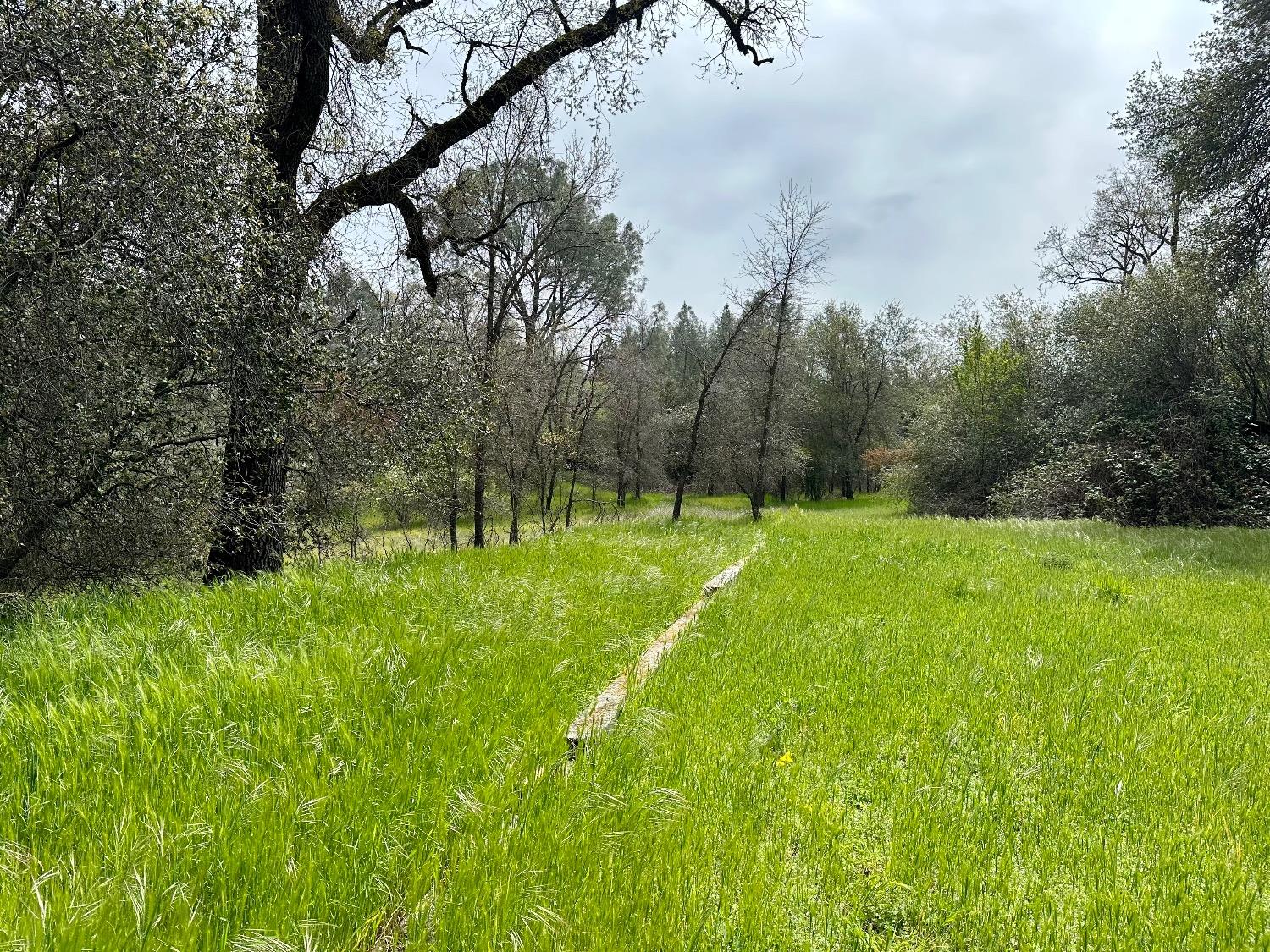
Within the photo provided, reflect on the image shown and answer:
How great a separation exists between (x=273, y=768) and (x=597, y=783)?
1414mm

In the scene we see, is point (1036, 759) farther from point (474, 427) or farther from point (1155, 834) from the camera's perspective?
point (474, 427)

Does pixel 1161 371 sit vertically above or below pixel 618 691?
above

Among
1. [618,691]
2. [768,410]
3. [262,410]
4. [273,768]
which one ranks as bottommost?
[618,691]

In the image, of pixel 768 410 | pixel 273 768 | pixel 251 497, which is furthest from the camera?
pixel 768 410

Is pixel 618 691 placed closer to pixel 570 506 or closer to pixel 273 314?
pixel 273 314

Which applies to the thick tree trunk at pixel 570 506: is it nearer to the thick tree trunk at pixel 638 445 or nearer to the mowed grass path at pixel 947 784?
the thick tree trunk at pixel 638 445

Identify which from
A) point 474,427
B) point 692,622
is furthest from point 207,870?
point 474,427

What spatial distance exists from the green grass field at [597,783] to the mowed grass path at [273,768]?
0.05ft

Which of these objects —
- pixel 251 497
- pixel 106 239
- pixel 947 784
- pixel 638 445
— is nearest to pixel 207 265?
pixel 106 239

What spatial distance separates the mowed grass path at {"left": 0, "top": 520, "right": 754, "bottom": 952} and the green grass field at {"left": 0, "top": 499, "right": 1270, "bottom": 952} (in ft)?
0.05

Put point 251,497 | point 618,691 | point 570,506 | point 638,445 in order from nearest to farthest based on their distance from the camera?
point 618,691 → point 251,497 → point 570,506 → point 638,445

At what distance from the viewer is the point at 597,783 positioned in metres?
2.57

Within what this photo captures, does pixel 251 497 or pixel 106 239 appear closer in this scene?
pixel 106 239

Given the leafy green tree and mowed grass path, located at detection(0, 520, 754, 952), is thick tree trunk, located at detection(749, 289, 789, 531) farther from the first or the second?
the leafy green tree
